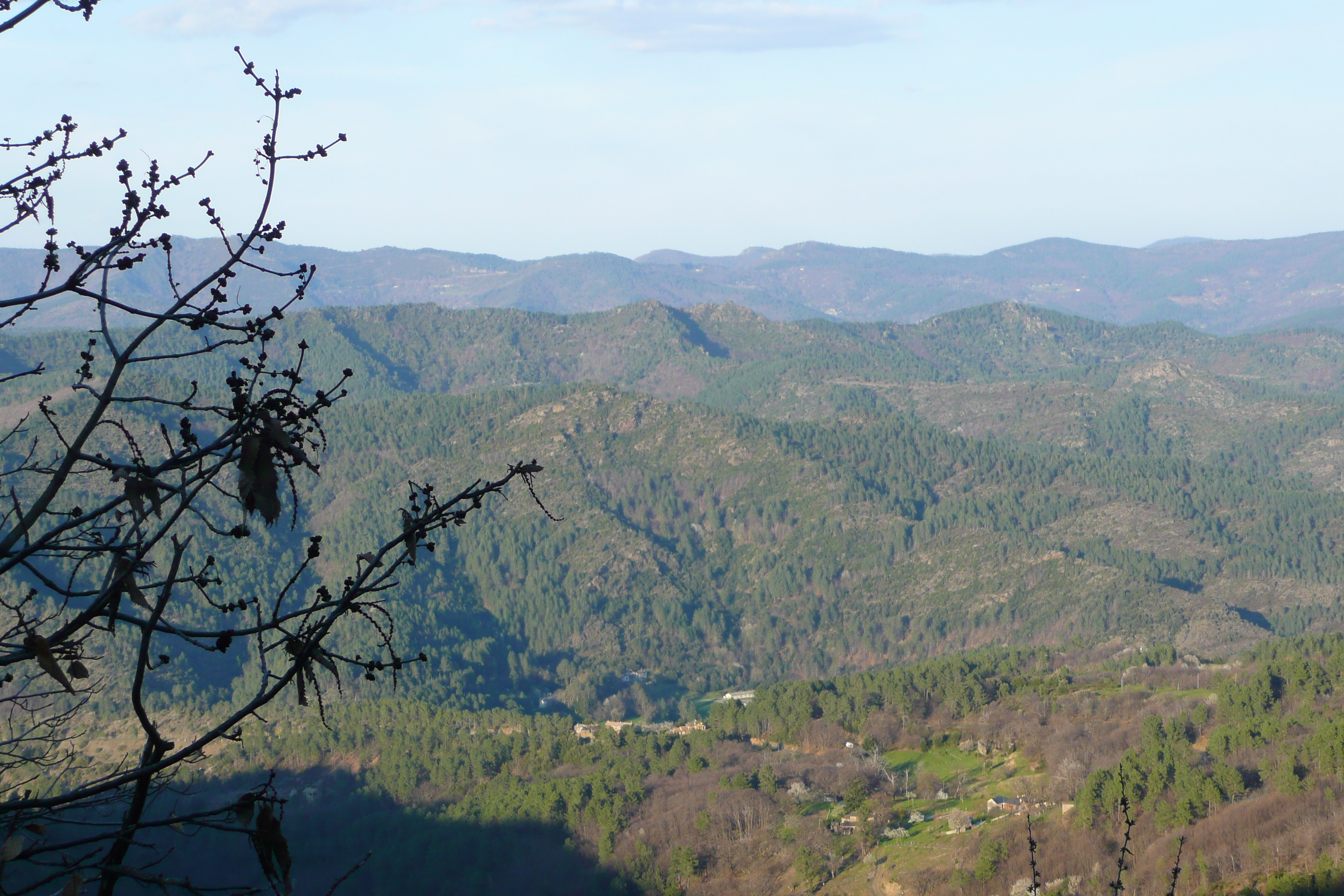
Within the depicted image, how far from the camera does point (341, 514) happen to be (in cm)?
16412

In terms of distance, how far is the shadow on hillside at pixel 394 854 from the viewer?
54.0 meters

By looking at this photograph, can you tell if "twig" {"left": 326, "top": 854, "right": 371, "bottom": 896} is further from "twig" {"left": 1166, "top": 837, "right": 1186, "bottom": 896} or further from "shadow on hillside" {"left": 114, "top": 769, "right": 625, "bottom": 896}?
"shadow on hillside" {"left": 114, "top": 769, "right": 625, "bottom": 896}

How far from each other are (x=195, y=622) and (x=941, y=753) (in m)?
74.8

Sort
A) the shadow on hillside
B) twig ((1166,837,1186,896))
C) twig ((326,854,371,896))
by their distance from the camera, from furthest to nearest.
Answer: the shadow on hillside
twig ((1166,837,1186,896))
twig ((326,854,371,896))

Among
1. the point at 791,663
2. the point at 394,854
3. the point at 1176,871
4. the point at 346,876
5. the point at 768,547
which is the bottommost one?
the point at 791,663

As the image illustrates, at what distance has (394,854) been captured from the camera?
59.0 meters


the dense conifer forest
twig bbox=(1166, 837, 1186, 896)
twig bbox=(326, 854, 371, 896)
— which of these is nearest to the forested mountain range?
the dense conifer forest

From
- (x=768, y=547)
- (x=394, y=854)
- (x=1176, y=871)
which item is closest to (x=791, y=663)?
(x=768, y=547)

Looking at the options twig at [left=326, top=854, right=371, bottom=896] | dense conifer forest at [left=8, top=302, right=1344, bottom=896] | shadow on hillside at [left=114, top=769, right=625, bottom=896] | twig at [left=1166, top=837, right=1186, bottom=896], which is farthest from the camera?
shadow on hillside at [left=114, top=769, right=625, bottom=896]

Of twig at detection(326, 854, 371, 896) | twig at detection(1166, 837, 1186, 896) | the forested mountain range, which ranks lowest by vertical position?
the forested mountain range

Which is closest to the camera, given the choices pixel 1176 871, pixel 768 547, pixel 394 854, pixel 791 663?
pixel 1176 871

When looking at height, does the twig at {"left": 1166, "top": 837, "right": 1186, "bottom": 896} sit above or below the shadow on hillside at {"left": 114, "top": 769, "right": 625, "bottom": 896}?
above

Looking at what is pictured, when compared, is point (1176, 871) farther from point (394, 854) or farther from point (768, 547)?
point (768, 547)

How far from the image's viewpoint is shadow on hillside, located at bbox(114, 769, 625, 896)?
54.0 m
